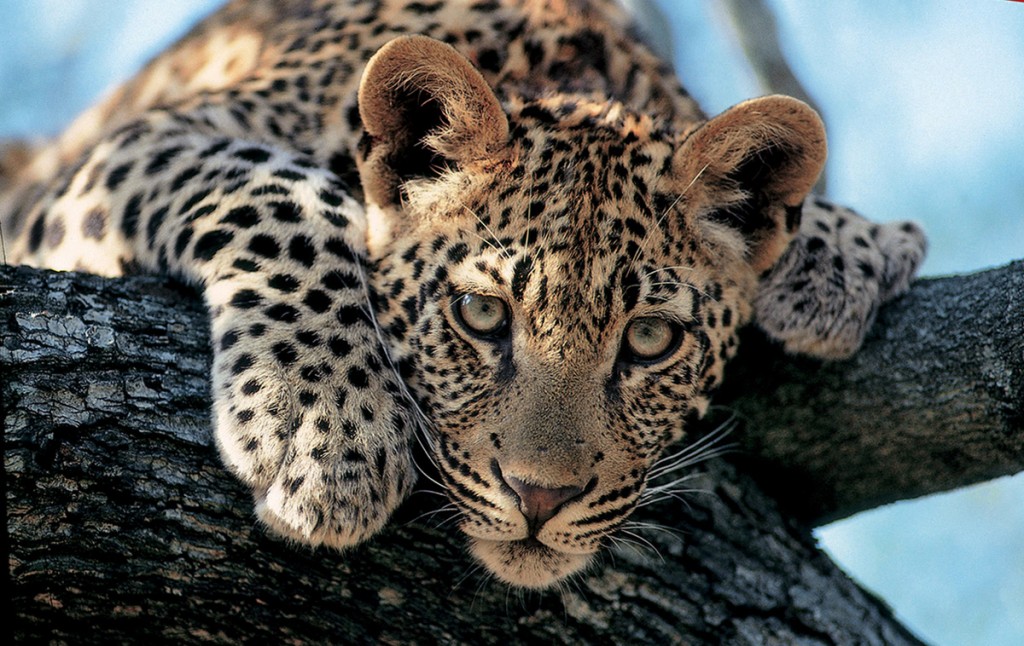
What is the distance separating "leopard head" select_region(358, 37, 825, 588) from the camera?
4.33m

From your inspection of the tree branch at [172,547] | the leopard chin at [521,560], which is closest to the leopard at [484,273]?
the leopard chin at [521,560]

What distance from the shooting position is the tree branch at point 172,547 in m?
4.06

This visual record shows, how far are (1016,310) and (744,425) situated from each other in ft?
4.32

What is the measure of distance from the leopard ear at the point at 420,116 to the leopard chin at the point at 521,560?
1.54 meters

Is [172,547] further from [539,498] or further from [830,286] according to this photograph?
[830,286]

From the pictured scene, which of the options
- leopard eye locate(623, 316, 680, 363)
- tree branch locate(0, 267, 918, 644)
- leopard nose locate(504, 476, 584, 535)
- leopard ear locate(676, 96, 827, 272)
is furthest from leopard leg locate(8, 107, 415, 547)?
leopard ear locate(676, 96, 827, 272)

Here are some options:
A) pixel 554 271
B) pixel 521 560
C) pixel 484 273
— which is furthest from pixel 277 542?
pixel 554 271

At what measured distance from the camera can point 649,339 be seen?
4.62 metres

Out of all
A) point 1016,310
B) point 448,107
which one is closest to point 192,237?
point 448,107

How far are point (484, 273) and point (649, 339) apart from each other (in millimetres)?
714

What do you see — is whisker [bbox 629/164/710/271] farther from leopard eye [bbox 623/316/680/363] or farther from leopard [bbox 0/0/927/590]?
leopard eye [bbox 623/316/680/363]

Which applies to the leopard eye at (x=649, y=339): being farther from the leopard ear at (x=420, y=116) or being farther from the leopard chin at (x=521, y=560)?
the leopard ear at (x=420, y=116)

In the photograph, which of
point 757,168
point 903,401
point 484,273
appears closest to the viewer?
point 484,273

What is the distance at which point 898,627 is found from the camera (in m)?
5.42
